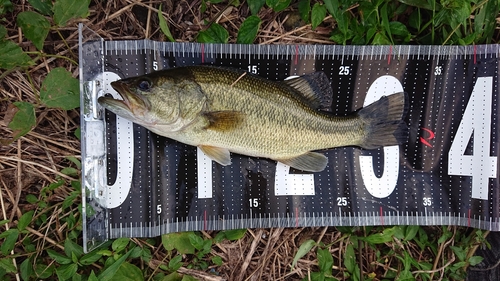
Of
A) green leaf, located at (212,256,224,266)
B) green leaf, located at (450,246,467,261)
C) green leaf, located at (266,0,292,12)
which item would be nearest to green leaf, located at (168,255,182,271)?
green leaf, located at (212,256,224,266)

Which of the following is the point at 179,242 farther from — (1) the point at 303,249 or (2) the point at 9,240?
(2) the point at 9,240

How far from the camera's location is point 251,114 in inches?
130

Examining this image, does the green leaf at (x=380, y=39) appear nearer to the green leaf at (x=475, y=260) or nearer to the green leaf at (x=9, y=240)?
the green leaf at (x=475, y=260)

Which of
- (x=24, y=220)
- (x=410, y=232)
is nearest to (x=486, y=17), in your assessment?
(x=410, y=232)

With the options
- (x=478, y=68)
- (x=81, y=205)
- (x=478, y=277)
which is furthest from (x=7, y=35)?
(x=478, y=277)

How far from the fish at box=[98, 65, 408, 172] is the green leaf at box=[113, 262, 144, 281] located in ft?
4.00

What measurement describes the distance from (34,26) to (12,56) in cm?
32

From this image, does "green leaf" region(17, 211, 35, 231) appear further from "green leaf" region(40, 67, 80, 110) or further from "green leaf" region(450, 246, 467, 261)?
"green leaf" region(450, 246, 467, 261)

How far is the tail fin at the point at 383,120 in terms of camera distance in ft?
11.8

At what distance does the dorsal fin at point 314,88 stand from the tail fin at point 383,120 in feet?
1.20

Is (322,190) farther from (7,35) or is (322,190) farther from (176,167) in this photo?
(7,35)

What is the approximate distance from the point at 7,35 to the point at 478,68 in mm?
4510

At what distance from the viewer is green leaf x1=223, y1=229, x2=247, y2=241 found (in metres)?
3.60

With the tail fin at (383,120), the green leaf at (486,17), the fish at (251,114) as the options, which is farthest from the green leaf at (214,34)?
the green leaf at (486,17)
